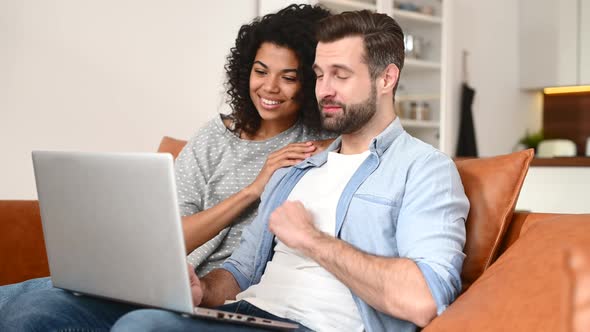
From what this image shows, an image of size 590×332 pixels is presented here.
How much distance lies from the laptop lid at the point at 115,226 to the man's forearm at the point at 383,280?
318 millimetres

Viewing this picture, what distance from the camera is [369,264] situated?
54.8 inches

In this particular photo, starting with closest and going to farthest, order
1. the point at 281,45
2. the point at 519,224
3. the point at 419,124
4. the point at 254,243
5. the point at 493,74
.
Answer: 1. the point at 519,224
2. the point at 254,243
3. the point at 281,45
4. the point at 419,124
5. the point at 493,74

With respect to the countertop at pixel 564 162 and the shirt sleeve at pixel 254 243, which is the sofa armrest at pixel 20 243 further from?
the countertop at pixel 564 162

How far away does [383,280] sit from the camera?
136 centimetres

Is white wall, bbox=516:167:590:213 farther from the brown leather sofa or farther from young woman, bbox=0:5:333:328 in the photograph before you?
the brown leather sofa

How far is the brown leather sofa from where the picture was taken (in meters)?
1.15

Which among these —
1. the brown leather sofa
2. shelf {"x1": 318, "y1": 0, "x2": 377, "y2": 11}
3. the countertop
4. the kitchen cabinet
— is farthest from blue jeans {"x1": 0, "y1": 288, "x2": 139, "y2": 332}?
the kitchen cabinet

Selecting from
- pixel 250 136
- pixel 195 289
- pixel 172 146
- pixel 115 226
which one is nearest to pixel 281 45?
pixel 250 136

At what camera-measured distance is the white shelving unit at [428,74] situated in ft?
16.4

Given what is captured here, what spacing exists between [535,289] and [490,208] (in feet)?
1.19

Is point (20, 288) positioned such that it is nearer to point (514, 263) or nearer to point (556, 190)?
point (514, 263)

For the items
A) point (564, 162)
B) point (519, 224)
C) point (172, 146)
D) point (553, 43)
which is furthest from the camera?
point (553, 43)

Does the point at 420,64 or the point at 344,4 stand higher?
the point at 344,4

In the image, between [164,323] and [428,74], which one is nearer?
[164,323]
